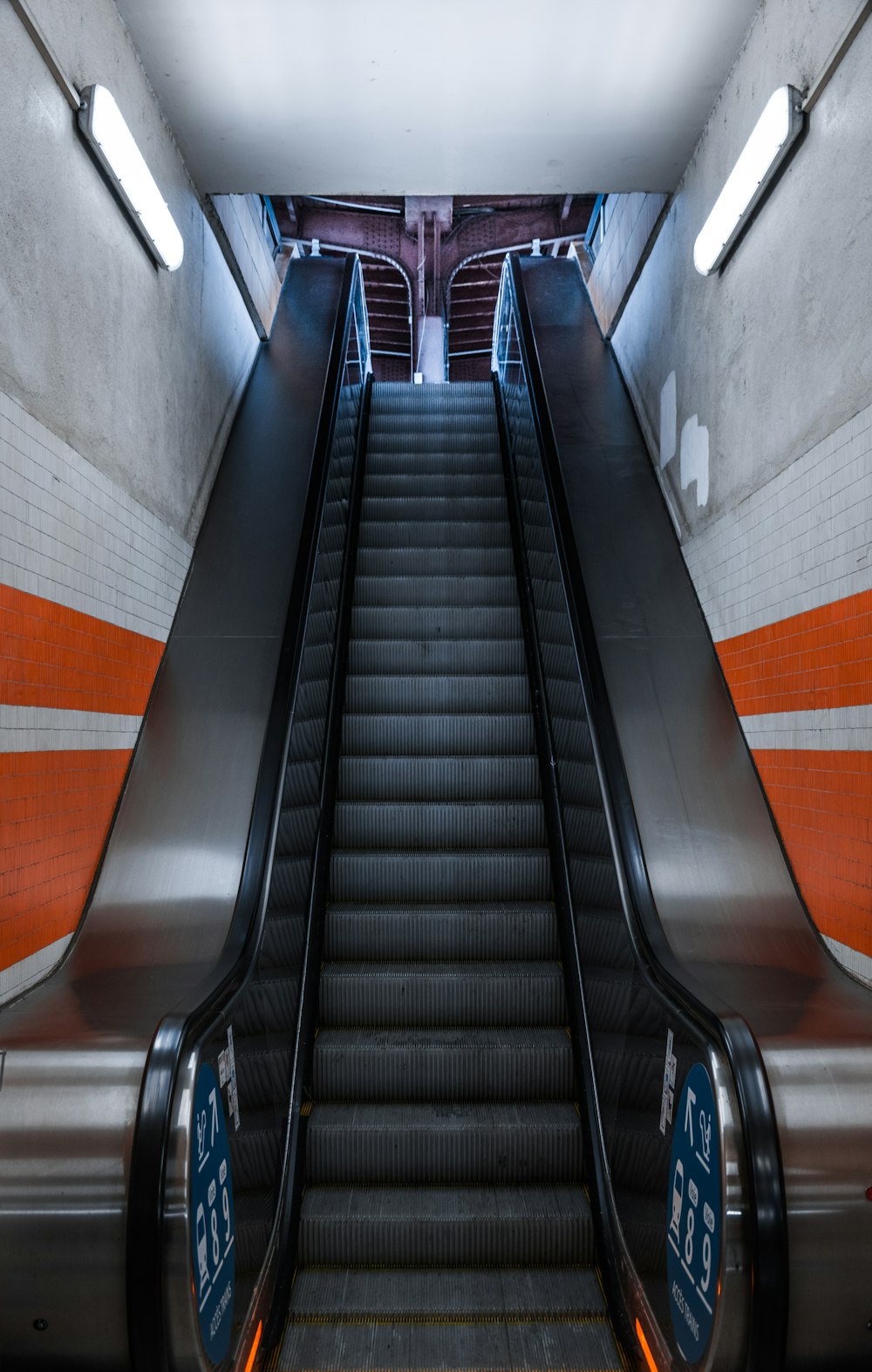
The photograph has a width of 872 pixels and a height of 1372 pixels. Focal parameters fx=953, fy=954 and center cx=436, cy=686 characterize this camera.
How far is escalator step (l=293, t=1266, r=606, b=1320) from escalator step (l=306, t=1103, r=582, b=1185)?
266 mm

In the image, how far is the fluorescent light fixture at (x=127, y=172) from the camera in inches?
125

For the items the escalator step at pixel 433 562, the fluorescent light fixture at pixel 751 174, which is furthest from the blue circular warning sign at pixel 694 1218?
the escalator step at pixel 433 562

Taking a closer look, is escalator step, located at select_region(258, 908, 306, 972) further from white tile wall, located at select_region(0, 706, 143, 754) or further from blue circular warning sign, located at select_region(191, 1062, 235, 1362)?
white tile wall, located at select_region(0, 706, 143, 754)

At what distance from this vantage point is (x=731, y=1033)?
1856 millimetres

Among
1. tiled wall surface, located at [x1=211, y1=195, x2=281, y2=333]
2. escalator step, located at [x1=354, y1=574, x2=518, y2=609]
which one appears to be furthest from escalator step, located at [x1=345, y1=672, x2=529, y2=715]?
tiled wall surface, located at [x1=211, y1=195, x2=281, y2=333]

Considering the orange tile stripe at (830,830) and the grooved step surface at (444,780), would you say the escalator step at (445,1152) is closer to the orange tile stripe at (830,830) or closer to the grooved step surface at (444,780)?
the orange tile stripe at (830,830)

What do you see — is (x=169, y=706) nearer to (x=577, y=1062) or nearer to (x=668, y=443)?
(x=577, y=1062)

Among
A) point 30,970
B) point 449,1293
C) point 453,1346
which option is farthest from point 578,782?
point 30,970

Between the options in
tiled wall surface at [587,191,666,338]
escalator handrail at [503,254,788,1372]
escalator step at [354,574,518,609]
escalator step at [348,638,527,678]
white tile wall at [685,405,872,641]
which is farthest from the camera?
tiled wall surface at [587,191,666,338]

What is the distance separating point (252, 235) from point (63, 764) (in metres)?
4.95

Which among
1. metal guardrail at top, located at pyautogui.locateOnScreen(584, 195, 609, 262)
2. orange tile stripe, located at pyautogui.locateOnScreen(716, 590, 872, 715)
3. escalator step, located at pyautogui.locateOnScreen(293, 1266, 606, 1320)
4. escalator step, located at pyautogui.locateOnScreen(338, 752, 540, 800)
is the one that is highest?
metal guardrail at top, located at pyautogui.locateOnScreen(584, 195, 609, 262)

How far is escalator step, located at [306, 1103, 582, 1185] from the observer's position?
299 centimetres

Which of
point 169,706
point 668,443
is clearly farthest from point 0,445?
point 668,443

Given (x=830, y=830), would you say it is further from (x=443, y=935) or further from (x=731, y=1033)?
(x=443, y=935)
